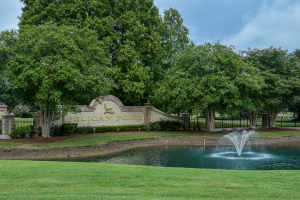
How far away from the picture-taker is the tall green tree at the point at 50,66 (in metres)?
15.2

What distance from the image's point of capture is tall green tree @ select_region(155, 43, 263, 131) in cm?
2231

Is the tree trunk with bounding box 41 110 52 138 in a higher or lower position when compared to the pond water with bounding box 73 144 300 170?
higher

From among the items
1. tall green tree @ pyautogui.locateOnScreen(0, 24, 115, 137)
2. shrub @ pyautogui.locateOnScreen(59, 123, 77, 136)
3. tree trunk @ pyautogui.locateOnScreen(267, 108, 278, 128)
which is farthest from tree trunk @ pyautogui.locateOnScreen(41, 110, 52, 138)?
tree trunk @ pyautogui.locateOnScreen(267, 108, 278, 128)

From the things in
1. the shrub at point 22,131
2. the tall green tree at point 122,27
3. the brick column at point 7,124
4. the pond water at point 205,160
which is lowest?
the pond water at point 205,160

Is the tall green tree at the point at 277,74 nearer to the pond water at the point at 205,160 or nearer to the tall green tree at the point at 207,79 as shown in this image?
A: the tall green tree at the point at 207,79

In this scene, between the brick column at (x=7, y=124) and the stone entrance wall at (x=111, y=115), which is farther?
the stone entrance wall at (x=111, y=115)

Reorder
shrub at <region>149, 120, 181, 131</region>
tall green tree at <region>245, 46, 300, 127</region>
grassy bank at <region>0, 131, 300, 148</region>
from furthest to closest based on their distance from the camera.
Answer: tall green tree at <region>245, 46, 300, 127</region> < shrub at <region>149, 120, 181, 131</region> < grassy bank at <region>0, 131, 300, 148</region>

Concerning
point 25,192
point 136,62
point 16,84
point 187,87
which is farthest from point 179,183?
point 136,62

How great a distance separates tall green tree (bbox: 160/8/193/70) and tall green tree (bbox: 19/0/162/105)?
2312mm

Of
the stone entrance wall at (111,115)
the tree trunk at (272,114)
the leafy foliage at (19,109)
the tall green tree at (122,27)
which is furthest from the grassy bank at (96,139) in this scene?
the leafy foliage at (19,109)

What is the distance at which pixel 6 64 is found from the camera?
15.6 meters

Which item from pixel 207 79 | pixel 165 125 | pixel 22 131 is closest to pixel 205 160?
pixel 207 79

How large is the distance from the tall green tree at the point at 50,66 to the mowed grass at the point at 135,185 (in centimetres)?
711

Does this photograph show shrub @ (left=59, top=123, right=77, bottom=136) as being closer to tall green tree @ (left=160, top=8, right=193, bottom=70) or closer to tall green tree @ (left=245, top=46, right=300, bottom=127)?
tall green tree @ (left=160, top=8, right=193, bottom=70)
